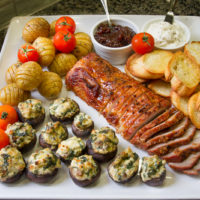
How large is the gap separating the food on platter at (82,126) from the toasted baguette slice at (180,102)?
1068 mm

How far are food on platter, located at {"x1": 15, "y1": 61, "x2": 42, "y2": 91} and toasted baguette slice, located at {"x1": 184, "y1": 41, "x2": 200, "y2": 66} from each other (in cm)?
194

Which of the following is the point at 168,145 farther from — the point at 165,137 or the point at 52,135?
the point at 52,135

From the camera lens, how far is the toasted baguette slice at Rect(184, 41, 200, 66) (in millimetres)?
3528

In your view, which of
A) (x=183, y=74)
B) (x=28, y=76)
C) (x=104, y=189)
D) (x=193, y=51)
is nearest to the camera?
(x=104, y=189)

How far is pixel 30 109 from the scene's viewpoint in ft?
10.3

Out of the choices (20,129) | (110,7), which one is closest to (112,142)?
(20,129)

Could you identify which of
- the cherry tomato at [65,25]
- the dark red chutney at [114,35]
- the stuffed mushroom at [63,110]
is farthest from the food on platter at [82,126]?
the cherry tomato at [65,25]

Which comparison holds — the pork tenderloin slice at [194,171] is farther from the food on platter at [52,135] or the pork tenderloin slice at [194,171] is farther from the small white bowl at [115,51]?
the small white bowl at [115,51]

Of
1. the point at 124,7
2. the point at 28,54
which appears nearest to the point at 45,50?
the point at 28,54

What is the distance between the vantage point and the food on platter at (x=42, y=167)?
105 inches

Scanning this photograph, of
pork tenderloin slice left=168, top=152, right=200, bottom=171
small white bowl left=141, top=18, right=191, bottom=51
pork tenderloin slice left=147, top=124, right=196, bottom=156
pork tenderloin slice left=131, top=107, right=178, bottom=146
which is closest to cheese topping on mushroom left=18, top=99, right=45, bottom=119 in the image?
pork tenderloin slice left=131, top=107, right=178, bottom=146

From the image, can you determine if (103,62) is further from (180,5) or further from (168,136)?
(180,5)

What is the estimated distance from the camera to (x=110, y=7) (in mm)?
5176

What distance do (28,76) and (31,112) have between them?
44 cm
